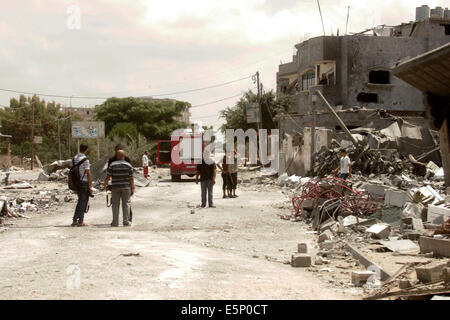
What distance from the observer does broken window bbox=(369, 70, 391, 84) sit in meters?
38.8

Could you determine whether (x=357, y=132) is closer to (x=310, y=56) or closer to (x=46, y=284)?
(x=310, y=56)

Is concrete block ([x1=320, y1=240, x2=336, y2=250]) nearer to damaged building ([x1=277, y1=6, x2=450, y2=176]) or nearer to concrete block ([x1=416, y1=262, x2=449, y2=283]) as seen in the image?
concrete block ([x1=416, y1=262, x2=449, y2=283])

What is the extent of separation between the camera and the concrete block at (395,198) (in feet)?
45.5

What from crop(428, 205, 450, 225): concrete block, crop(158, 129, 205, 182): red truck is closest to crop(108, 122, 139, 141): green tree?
crop(158, 129, 205, 182): red truck

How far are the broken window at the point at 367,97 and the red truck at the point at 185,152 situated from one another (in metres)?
12.1

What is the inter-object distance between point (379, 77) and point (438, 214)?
29.5 metres

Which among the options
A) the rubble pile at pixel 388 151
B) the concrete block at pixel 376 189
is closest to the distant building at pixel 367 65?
the rubble pile at pixel 388 151

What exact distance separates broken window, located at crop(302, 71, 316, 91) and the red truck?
38.2 ft

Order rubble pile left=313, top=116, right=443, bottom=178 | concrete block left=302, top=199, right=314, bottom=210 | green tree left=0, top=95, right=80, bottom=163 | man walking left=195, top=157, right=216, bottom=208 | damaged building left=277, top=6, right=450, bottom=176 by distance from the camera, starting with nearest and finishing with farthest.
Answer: concrete block left=302, top=199, right=314, bottom=210
man walking left=195, top=157, right=216, bottom=208
rubble pile left=313, top=116, right=443, bottom=178
damaged building left=277, top=6, right=450, bottom=176
green tree left=0, top=95, right=80, bottom=163

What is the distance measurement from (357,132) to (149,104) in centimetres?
4218

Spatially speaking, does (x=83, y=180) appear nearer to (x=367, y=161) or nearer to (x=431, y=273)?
(x=431, y=273)

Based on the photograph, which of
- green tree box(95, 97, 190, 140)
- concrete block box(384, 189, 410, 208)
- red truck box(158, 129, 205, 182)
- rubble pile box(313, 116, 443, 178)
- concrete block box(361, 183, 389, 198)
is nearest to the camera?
concrete block box(384, 189, 410, 208)

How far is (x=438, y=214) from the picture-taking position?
434 inches
